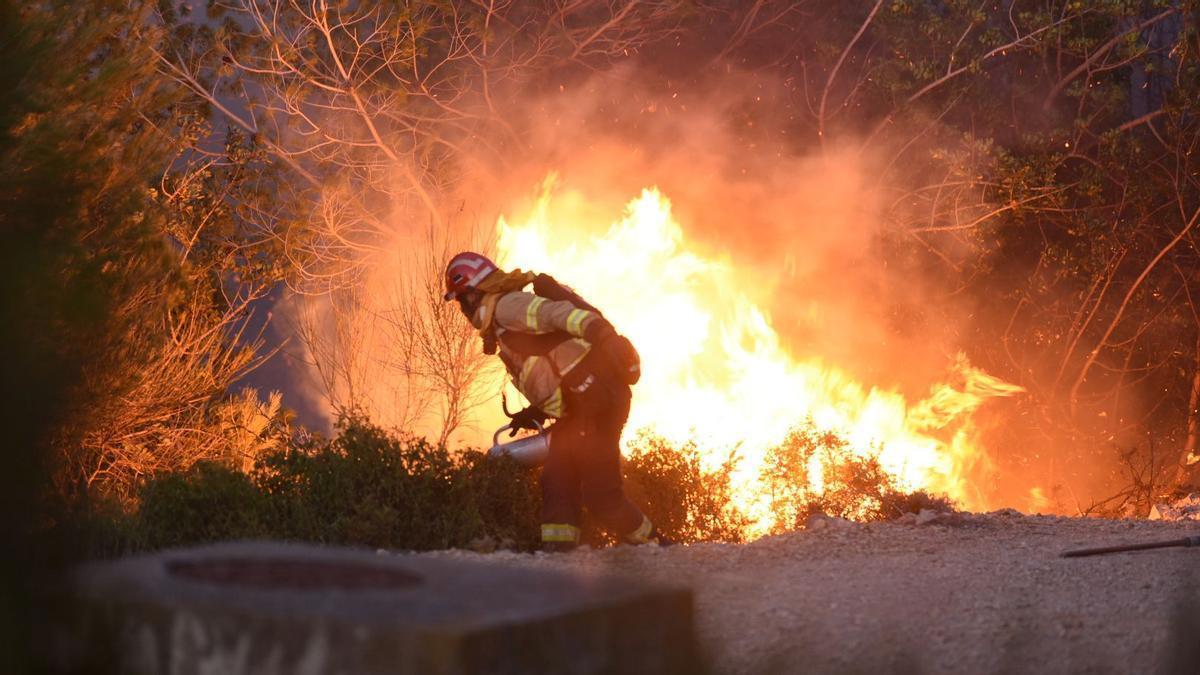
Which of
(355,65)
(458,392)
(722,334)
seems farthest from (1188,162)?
(355,65)

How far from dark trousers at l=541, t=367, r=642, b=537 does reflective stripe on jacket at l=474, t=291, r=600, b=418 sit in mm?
119

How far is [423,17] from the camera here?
51.0ft

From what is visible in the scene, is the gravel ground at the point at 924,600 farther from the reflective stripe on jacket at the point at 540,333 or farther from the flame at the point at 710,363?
the flame at the point at 710,363

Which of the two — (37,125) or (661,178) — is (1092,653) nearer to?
(37,125)

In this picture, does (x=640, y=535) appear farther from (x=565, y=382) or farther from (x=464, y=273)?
(x=464, y=273)

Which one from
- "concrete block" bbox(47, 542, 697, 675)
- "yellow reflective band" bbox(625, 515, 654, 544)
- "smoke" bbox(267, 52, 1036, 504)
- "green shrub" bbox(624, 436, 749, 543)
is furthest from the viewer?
"smoke" bbox(267, 52, 1036, 504)

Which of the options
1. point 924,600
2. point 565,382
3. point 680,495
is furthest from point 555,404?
point 924,600

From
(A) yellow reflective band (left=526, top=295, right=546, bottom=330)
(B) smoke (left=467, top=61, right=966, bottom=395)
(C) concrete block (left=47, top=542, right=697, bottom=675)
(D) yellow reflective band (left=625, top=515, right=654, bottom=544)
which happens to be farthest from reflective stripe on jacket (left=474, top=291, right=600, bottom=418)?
(B) smoke (left=467, top=61, right=966, bottom=395)

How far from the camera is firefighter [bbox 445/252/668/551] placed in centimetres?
764

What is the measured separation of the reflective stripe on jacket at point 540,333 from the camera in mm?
7617

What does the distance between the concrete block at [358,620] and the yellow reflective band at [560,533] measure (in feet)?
11.4

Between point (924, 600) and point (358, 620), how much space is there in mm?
3168

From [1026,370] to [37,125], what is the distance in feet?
33.8

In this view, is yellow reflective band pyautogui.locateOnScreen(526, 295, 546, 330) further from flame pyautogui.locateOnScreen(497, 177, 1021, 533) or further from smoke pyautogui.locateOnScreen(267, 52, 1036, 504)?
smoke pyautogui.locateOnScreen(267, 52, 1036, 504)
